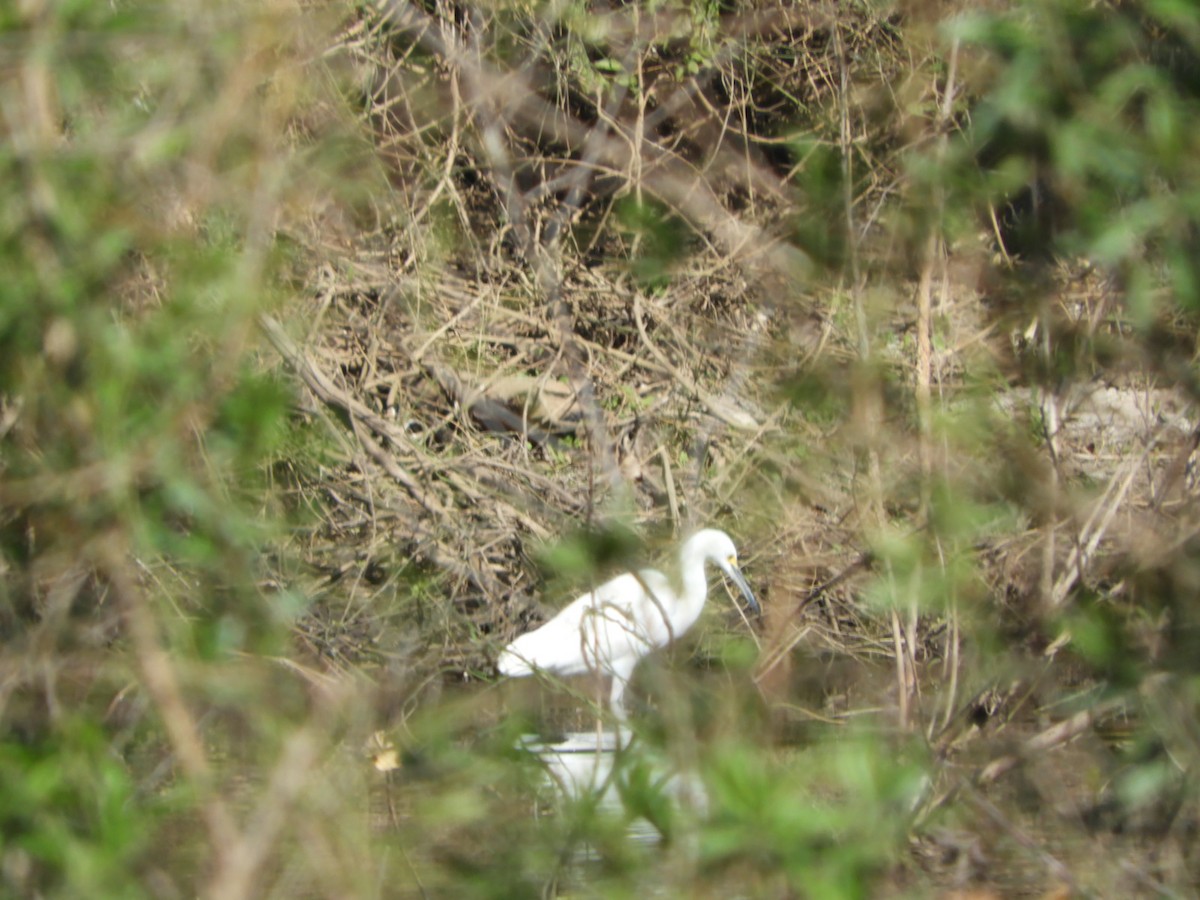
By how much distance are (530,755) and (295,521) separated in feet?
9.43

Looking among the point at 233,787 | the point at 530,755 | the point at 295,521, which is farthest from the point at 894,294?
the point at 295,521

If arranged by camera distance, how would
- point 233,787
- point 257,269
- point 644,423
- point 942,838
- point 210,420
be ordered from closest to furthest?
point 257,269
point 210,420
point 233,787
point 942,838
point 644,423

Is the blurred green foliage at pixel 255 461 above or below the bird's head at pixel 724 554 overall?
above

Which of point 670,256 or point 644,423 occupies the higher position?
point 670,256

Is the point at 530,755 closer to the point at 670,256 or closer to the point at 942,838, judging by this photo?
the point at 670,256

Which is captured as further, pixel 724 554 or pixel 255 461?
pixel 724 554

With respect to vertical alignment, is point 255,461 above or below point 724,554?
above

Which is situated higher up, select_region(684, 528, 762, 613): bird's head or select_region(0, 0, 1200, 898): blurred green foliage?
select_region(0, 0, 1200, 898): blurred green foliage

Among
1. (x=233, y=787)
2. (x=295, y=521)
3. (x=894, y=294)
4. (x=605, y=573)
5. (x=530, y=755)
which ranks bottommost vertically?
(x=295, y=521)

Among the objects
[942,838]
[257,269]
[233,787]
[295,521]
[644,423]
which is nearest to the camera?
[257,269]

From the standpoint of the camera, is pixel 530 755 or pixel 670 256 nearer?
pixel 530 755

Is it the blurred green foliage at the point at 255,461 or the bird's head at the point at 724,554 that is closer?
the blurred green foliage at the point at 255,461

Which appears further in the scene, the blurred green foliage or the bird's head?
the bird's head

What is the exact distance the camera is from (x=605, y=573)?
2.06 m
